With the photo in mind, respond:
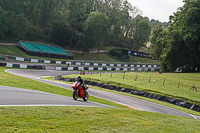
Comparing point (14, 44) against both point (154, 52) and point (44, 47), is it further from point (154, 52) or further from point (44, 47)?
point (154, 52)

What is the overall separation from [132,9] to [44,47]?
67.9 meters

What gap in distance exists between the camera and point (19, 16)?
7081 cm

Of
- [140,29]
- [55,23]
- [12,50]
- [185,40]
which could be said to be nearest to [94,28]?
[55,23]

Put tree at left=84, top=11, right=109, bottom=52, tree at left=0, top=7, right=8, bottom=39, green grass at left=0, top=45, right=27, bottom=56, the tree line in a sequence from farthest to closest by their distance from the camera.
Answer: tree at left=84, top=11, right=109, bottom=52
the tree line
tree at left=0, top=7, right=8, bottom=39
green grass at left=0, top=45, right=27, bottom=56

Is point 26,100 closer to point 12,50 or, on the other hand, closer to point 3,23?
point 12,50

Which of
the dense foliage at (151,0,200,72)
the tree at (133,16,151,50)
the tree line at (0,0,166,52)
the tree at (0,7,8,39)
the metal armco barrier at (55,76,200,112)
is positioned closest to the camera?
the metal armco barrier at (55,76,200,112)

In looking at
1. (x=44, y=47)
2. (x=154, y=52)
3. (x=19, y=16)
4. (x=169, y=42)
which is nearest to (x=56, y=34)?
(x=44, y=47)

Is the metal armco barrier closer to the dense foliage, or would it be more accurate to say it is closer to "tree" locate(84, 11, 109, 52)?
the dense foliage

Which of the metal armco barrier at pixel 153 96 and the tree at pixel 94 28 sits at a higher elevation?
the tree at pixel 94 28

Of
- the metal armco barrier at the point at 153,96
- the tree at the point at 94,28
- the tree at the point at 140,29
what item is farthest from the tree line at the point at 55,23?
the metal armco barrier at the point at 153,96

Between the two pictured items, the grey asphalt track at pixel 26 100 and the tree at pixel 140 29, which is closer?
the grey asphalt track at pixel 26 100

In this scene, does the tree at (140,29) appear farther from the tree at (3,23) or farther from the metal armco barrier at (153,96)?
the metal armco barrier at (153,96)

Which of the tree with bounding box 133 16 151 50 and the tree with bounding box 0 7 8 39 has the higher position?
the tree with bounding box 133 16 151 50

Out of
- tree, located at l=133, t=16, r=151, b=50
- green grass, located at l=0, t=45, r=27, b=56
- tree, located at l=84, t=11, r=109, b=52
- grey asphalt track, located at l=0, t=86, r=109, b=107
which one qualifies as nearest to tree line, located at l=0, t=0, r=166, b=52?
tree, located at l=84, t=11, r=109, b=52
